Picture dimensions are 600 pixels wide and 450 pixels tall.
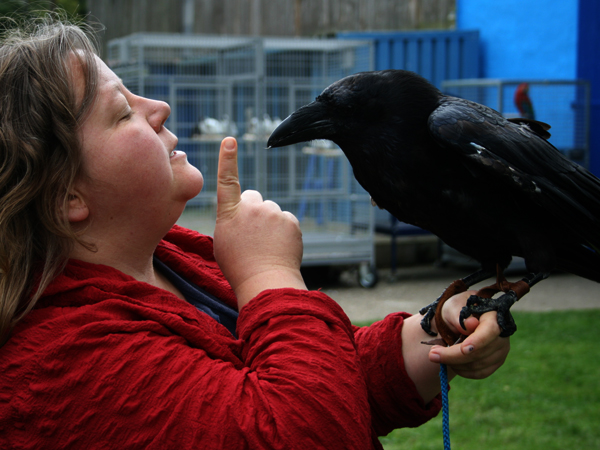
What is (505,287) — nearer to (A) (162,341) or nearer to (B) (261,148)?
(A) (162,341)

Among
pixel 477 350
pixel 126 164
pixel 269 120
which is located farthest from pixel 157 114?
Result: pixel 269 120

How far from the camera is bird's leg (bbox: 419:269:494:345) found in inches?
49.4

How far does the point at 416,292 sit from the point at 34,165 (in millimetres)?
5285

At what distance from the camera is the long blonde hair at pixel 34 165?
0.98m

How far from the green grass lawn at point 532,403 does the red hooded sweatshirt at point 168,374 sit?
7.51 ft

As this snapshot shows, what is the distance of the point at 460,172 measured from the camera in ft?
4.20

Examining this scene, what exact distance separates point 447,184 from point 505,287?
24cm

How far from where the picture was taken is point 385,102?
1.29 m

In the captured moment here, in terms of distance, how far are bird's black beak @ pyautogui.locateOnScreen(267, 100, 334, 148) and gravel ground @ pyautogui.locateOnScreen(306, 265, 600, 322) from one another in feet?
12.4

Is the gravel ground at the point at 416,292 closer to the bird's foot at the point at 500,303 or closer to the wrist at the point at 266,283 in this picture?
the bird's foot at the point at 500,303

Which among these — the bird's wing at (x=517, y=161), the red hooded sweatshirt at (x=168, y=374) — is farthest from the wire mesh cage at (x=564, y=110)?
the red hooded sweatshirt at (x=168, y=374)

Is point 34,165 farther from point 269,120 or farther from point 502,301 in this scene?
point 269,120

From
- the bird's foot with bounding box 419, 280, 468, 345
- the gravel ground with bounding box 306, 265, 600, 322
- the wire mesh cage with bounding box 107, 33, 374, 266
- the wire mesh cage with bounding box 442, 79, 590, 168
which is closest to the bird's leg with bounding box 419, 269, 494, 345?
the bird's foot with bounding box 419, 280, 468, 345

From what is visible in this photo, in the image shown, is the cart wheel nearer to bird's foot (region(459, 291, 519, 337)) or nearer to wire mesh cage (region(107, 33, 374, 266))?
wire mesh cage (region(107, 33, 374, 266))
